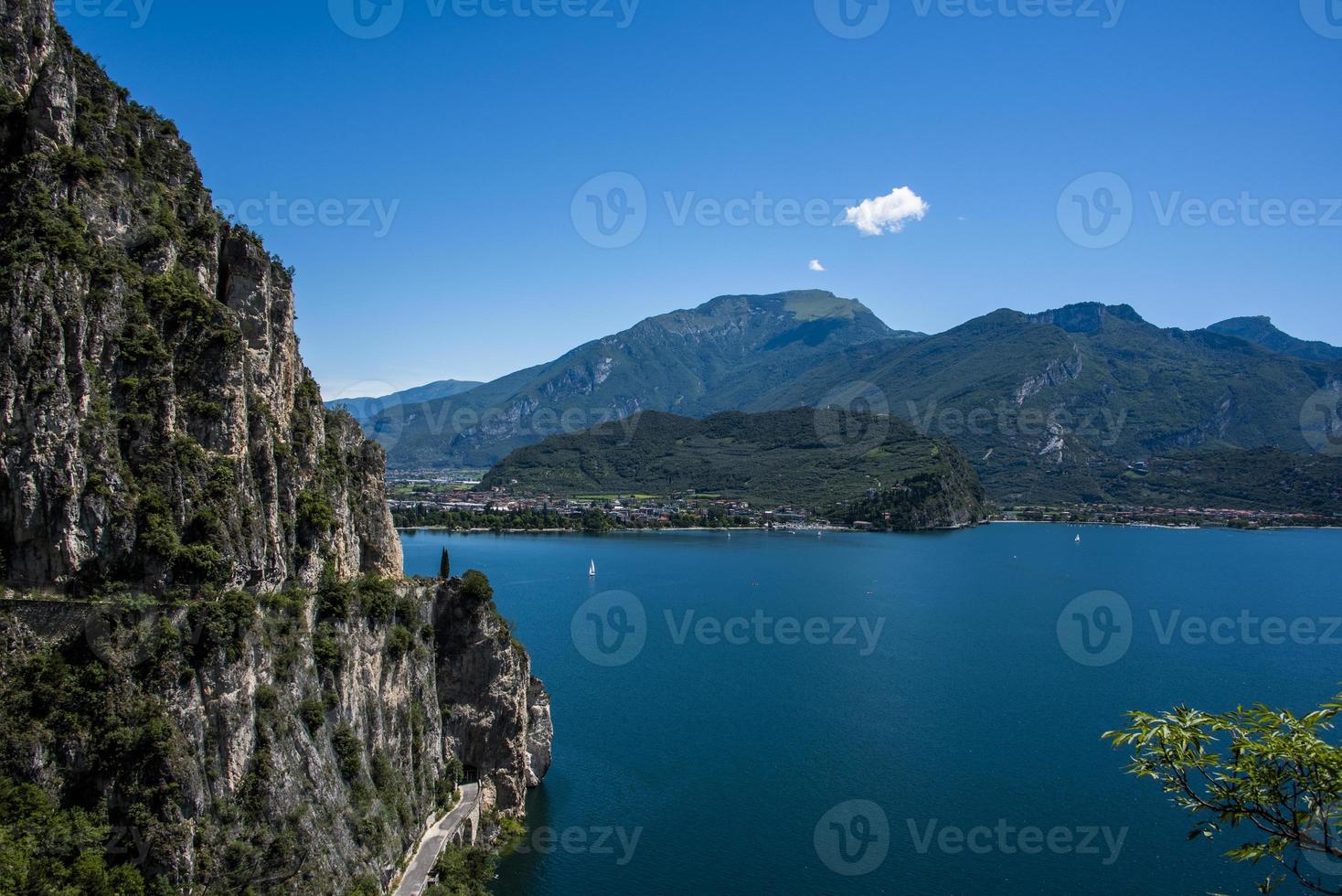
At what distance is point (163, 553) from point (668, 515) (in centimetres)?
12367

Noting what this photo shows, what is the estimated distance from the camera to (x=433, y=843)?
28.5 meters

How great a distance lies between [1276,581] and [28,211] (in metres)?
108

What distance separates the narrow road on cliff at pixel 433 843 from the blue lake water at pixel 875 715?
2496mm

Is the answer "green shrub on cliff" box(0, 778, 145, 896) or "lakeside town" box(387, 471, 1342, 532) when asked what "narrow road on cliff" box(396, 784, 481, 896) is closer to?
"green shrub on cliff" box(0, 778, 145, 896)

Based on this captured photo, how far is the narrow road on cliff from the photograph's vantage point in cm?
2583

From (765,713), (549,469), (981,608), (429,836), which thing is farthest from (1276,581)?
(549,469)

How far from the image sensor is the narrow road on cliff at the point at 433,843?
84.7ft

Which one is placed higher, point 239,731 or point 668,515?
point 668,515

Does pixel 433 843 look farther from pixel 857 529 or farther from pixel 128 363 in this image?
pixel 857 529

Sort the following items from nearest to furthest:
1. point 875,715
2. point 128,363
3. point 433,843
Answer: point 128,363, point 433,843, point 875,715

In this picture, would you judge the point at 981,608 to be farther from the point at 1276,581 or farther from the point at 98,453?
the point at 98,453

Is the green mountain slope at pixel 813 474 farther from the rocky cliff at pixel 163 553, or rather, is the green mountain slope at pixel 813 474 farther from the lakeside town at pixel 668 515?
the rocky cliff at pixel 163 553

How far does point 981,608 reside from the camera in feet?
243

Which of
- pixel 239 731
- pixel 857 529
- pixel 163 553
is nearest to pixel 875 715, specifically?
pixel 239 731
